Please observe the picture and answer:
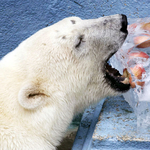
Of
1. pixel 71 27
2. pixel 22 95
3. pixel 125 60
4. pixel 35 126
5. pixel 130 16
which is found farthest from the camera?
pixel 130 16

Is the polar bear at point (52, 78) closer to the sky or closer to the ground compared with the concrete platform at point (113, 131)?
closer to the sky

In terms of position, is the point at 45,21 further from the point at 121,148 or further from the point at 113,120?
the point at 121,148

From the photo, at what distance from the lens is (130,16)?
2.99m

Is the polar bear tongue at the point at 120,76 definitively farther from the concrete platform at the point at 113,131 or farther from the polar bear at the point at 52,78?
the concrete platform at the point at 113,131

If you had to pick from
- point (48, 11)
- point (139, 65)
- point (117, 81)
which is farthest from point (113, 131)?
point (48, 11)

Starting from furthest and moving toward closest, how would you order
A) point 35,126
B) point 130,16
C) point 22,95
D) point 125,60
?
1. point 130,16
2. point 125,60
3. point 35,126
4. point 22,95

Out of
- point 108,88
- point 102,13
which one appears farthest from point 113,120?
point 102,13

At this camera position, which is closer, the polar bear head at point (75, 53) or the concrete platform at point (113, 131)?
the concrete platform at point (113, 131)

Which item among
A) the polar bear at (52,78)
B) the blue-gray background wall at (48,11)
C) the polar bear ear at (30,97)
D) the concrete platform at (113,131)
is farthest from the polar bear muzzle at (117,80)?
the blue-gray background wall at (48,11)

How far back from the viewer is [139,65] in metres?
2.01

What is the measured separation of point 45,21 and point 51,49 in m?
1.28

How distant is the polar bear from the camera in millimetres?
1801

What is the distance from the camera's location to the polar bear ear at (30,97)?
1.72m

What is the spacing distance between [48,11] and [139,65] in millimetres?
1512
